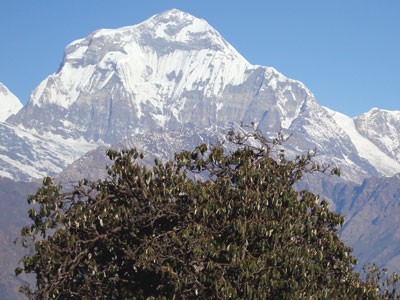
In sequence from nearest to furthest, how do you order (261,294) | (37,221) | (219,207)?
1. (261,294)
2. (219,207)
3. (37,221)

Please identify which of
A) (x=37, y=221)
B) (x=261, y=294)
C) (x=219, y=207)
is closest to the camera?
(x=261, y=294)

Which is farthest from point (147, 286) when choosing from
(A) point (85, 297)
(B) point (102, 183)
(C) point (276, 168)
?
(C) point (276, 168)

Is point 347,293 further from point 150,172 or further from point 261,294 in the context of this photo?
point 150,172

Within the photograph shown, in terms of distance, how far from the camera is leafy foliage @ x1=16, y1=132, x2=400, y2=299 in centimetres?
4056

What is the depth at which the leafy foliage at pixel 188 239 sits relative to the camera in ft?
133

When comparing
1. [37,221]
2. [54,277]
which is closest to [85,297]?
[54,277]

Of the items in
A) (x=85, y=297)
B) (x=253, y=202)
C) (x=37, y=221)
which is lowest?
(x=85, y=297)

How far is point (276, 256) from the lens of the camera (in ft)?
133

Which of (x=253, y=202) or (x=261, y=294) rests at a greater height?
(x=253, y=202)

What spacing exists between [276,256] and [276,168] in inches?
351

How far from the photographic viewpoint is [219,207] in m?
43.2

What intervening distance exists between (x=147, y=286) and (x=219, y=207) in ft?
17.9

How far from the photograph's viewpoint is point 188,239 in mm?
41188

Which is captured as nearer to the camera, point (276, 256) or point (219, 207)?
point (276, 256)
